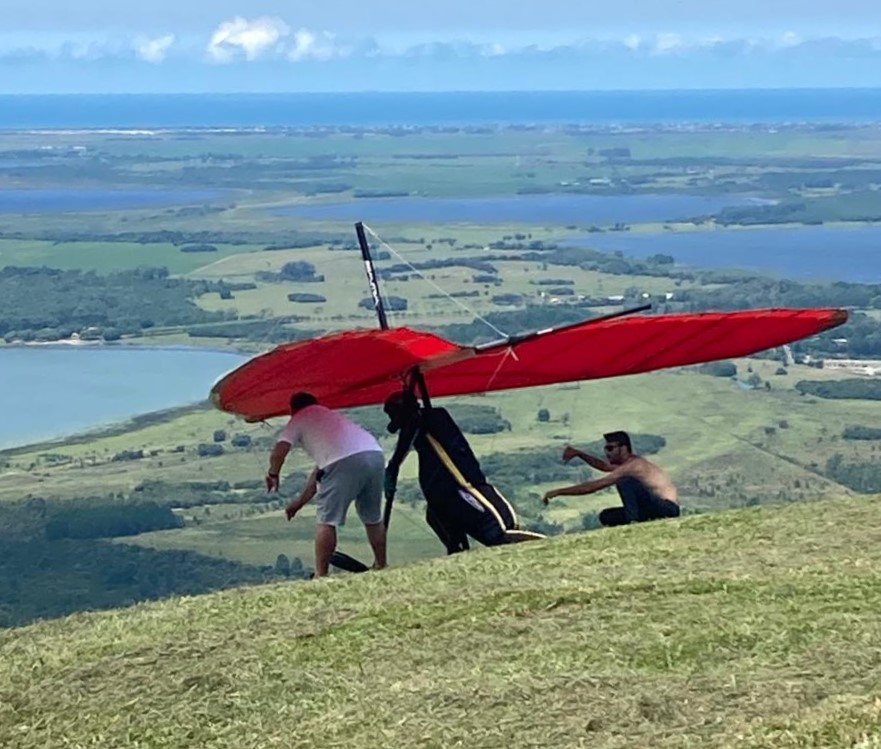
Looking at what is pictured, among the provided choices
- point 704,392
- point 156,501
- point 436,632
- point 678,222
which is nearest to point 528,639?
point 436,632

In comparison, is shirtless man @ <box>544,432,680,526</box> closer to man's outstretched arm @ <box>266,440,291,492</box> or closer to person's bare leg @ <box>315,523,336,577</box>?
person's bare leg @ <box>315,523,336,577</box>

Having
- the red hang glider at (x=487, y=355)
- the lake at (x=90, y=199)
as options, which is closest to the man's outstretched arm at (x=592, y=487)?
the red hang glider at (x=487, y=355)

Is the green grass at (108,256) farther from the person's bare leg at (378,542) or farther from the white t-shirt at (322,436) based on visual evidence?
the white t-shirt at (322,436)

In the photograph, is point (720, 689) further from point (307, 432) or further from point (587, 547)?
point (307, 432)

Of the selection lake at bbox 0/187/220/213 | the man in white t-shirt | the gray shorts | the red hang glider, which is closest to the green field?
the red hang glider

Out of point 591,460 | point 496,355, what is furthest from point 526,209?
point 591,460

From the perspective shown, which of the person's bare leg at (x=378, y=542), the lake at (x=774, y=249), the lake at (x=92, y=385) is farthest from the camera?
the lake at (x=774, y=249)
